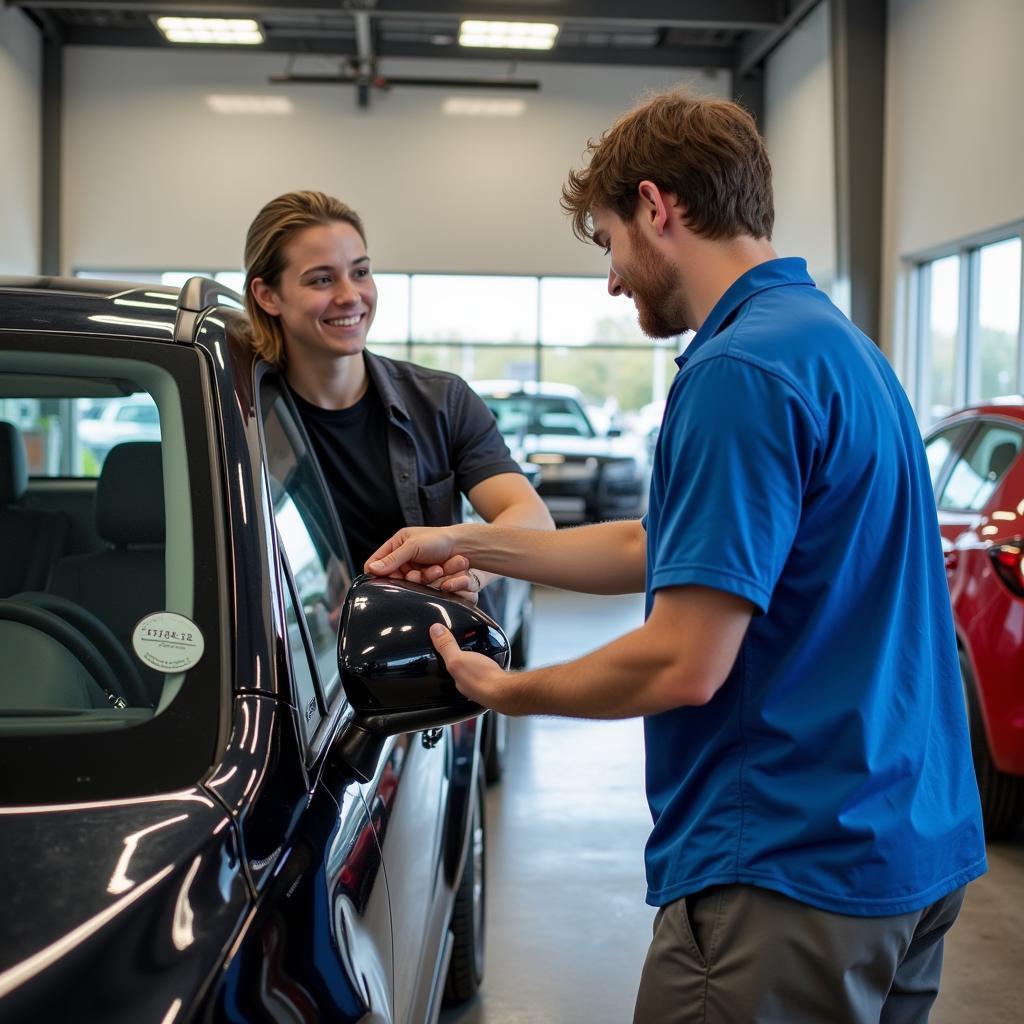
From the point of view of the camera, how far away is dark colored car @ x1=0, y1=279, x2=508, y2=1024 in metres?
1.12

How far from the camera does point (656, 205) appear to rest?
144cm

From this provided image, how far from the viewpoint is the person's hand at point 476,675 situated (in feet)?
4.78

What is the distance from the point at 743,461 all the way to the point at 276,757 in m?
0.59

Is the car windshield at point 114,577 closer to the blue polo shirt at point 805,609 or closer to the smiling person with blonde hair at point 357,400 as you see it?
the smiling person with blonde hair at point 357,400

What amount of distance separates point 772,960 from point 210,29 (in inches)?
566

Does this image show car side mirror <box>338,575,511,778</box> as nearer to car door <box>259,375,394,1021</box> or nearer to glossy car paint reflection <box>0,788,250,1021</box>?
car door <box>259,375,394,1021</box>

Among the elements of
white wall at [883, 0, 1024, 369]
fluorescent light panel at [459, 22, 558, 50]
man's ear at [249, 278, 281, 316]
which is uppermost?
fluorescent light panel at [459, 22, 558, 50]

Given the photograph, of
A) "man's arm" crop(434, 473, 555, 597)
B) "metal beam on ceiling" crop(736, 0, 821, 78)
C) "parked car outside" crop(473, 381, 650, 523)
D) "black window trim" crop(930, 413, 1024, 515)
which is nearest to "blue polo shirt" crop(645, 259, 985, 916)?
"man's arm" crop(434, 473, 555, 597)

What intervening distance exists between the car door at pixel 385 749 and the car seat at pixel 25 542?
0.38 meters

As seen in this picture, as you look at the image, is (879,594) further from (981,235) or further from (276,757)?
(981,235)

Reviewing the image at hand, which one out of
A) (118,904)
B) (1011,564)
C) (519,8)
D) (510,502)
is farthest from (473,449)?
(519,8)

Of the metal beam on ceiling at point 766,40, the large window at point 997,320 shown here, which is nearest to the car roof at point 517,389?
the metal beam on ceiling at point 766,40

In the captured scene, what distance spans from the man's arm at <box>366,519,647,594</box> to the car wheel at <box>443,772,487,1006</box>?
1014 millimetres

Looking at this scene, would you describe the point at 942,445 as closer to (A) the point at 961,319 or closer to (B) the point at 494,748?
(B) the point at 494,748
